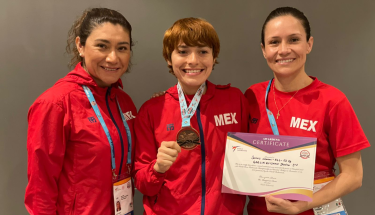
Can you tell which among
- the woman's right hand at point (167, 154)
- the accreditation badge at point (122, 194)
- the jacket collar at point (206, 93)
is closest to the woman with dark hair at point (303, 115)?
the jacket collar at point (206, 93)

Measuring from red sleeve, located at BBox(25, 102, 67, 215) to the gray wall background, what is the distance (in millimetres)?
884

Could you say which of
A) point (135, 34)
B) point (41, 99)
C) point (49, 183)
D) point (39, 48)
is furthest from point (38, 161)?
point (135, 34)

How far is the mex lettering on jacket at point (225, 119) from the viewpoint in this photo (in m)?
1.71

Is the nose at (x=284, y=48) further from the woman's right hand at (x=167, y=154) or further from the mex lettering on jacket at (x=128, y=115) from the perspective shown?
the mex lettering on jacket at (x=128, y=115)

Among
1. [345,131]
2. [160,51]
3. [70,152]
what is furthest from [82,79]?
[345,131]

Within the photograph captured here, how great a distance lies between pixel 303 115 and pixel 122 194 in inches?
47.9

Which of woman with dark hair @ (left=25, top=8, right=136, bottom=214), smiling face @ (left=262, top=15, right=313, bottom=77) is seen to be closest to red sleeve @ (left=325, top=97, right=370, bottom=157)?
smiling face @ (left=262, top=15, right=313, bottom=77)

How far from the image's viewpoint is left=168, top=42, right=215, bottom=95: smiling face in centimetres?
167

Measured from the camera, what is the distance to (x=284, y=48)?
167 centimetres

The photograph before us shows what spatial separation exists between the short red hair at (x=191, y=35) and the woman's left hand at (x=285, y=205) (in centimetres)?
99

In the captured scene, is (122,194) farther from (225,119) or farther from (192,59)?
(192,59)

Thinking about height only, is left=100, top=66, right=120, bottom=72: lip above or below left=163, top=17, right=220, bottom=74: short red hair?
below

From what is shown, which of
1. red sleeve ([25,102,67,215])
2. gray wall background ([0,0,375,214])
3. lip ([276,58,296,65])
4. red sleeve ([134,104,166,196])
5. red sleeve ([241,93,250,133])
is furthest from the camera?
gray wall background ([0,0,375,214])

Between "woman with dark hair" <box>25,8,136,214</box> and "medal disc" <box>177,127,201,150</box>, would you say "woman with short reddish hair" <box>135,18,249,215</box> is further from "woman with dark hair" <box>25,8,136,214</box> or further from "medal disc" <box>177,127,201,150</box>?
"woman with dark hair" <box>25,8,136,214</box>
